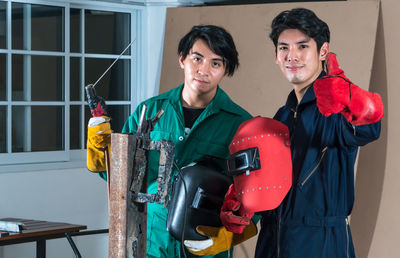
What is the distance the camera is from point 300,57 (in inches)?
63.9

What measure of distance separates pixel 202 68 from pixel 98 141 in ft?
1.33

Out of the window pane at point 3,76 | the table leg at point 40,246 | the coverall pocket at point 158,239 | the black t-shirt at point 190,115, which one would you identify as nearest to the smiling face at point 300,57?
the black t-shirt at point 190,115

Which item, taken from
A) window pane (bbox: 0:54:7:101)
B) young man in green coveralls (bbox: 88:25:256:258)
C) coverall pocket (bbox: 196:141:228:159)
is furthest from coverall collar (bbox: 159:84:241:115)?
window pane (bbox: 0:54:7:101)

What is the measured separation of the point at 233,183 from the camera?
1.75 m

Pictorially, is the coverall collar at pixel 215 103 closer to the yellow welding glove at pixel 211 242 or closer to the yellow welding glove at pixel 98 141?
the yellow welding glove at pixel 98 141

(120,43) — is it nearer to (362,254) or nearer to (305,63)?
(362,254)

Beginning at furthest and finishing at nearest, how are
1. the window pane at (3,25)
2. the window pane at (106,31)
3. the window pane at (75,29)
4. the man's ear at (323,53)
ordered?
the window pane at (106,31) → the window pane at (75,29) → the window pane at (3,25) → the man's ear at (323,53)

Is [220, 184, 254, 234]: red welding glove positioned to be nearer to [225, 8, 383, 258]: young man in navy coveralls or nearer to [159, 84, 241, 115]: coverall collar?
[225, 8, 383, 258]: young man in navy coveralls

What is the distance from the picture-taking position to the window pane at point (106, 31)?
13.1 ft

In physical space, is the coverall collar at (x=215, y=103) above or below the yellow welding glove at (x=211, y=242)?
above

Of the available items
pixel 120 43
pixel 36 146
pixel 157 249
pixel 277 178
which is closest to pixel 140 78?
pixel 120 43

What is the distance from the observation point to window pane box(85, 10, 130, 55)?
13.1 ft

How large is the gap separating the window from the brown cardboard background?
0.87 metres

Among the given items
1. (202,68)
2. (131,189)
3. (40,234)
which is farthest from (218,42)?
(40,234)
